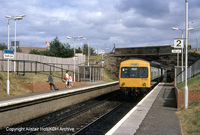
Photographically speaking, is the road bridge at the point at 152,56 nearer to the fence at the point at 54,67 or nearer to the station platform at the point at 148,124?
the fence at the point at 54,67

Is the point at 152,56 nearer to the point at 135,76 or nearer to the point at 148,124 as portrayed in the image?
the point at 135,76

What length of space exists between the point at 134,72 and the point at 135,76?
1.20 ft

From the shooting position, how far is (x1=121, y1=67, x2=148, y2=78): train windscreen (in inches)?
707

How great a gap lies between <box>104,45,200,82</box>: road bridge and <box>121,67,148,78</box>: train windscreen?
24044 mm

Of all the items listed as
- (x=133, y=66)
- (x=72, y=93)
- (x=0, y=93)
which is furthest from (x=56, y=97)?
(x=133, y=66)

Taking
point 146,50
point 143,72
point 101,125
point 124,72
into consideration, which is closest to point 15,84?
point 124,72

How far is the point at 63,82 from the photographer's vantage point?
24.8 m

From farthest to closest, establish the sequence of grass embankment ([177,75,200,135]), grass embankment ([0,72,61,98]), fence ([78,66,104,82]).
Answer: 1. fence ([78,66,104,82])
2. grass embankment ([0,72,61,98])
3. grass embankment ([177,75,200,135])

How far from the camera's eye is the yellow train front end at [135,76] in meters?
17.7

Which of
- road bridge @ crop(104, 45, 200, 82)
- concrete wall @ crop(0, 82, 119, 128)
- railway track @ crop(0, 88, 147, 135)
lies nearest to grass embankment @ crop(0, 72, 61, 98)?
concrete wall @ crop(0, 82, 119, 128)

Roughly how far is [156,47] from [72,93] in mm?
29779

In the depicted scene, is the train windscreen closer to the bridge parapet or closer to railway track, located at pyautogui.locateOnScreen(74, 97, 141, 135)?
railway track, located at pyautogui.locateOnScreen(74, 97, 141, 135)

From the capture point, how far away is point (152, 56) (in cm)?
4388

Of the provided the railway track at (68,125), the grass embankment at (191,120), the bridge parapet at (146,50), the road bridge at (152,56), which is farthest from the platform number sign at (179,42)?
the bridge parapet at (146,50)
